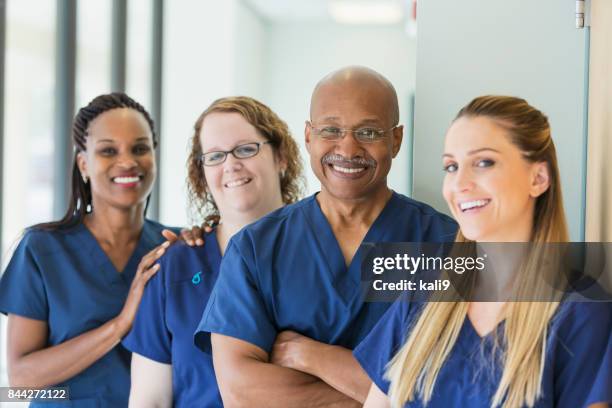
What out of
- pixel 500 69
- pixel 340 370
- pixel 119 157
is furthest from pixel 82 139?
pixel 500 69

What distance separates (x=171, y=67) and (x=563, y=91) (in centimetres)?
273

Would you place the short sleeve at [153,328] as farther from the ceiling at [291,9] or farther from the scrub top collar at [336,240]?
the ceiling at [291,9]

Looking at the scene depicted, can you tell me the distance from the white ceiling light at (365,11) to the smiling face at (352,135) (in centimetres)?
303

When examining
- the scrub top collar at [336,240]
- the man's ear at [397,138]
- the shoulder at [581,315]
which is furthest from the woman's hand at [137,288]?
the shoulder at [581,315]

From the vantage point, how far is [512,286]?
0.93 meters

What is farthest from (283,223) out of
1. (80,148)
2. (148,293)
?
(80,148)

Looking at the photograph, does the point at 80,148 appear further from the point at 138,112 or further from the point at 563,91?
the point at 563,91

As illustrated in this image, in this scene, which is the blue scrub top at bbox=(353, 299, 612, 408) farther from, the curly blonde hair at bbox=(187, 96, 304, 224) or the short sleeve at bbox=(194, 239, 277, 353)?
the curly blonde hair at bbox=(187, 96, 304, 224)

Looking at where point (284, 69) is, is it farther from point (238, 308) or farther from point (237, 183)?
point (238, 308)

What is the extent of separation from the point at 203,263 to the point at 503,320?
57 cm

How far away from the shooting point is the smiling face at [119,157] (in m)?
1.46

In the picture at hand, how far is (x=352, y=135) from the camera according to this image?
1.07 metres

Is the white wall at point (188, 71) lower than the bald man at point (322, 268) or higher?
higher

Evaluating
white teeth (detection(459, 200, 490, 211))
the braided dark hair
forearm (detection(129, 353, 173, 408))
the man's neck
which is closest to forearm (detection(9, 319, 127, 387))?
forearm (detection(129, 353, 173, 408))
